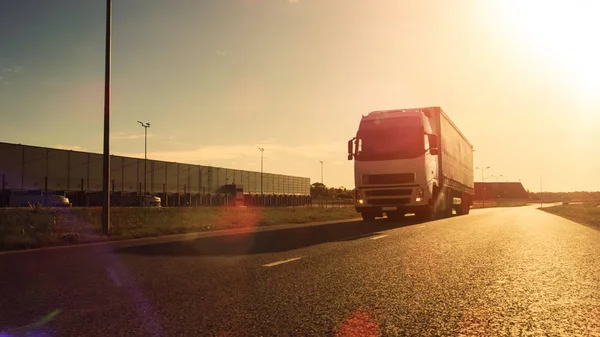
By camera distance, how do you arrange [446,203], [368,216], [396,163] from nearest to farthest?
[396,163], [368,216], [446,203]

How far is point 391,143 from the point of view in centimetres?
2120

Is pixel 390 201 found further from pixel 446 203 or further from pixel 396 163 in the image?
pixel 446 203

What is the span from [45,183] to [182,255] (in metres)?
56.0

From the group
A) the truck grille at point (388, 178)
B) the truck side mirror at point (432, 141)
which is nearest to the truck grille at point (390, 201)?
the truck grille at point (388, 178)

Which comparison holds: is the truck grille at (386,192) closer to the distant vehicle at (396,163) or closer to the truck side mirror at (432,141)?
the distant vehicle at (396,163)

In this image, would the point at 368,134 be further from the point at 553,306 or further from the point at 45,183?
the point at 45,183

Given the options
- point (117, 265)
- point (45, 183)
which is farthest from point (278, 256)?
point (45, 183)

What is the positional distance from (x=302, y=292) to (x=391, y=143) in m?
15.9

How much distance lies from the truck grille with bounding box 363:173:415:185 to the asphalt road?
1043 cm

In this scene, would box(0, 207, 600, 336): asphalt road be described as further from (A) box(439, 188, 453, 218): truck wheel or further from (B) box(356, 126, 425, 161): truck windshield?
(A) box(439, 188, 453, 218): truck wheel

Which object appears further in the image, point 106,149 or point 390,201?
point 390,201

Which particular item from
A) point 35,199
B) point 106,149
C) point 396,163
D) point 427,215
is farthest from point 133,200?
point 106,149

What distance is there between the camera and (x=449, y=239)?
1296 cm

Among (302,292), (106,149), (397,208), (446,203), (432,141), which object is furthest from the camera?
(446,203)
